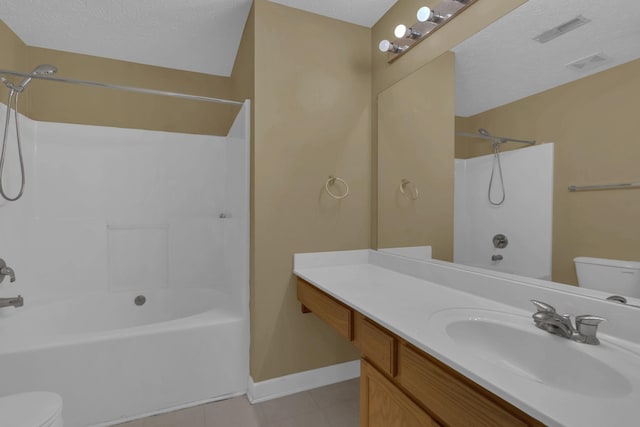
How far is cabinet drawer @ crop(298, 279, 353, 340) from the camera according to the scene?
1.33 metres

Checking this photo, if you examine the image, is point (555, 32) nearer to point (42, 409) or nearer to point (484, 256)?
point (484, 256)

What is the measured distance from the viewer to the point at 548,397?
597 millimetres

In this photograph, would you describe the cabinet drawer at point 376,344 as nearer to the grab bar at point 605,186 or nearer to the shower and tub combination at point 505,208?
the shower and tub combination at point 505,208

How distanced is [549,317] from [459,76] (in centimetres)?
113

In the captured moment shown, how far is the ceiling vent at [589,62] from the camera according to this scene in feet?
3.11

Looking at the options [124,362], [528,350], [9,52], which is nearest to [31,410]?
[124,362]

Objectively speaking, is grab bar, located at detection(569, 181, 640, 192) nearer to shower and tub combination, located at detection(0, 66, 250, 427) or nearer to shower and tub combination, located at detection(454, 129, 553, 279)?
shower and tub combination, located at detection(454, 129, 553, 279)

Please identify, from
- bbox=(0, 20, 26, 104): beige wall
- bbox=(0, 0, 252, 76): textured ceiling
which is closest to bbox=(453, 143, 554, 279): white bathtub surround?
bbox=(0, 0, 252, 76): textured ceiling

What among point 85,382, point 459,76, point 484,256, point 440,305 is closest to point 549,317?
point 440,305

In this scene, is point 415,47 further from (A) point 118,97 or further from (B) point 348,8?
(A) point 118,97

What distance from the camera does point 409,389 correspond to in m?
0.94

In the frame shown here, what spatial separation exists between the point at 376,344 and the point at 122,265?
7.56ft

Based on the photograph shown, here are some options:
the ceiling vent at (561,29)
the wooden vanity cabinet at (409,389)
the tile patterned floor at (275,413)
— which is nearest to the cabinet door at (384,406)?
the wooden vanity cabinet at (409,389)

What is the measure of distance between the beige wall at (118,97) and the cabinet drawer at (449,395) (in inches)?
95.0
